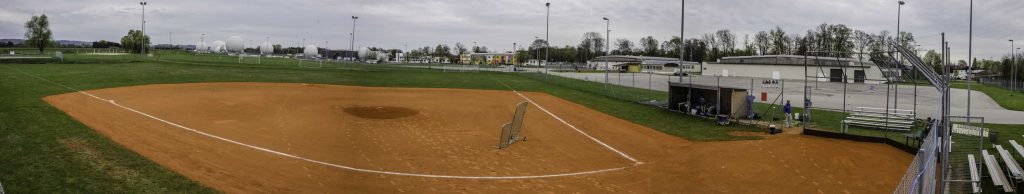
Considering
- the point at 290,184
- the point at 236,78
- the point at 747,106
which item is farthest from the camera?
the point at 236,78

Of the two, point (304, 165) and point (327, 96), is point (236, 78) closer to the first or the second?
point (327, 96)

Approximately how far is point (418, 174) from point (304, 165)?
9.61ft

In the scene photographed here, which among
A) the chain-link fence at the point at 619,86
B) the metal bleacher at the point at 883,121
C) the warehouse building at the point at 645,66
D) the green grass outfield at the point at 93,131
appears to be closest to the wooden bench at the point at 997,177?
the metal bleacher at the point at 883,121

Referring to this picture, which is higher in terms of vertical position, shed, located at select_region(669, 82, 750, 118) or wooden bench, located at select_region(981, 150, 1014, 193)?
shed, located at select_region(669, 82, 750, 118)

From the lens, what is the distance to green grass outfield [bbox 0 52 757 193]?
11.2 m

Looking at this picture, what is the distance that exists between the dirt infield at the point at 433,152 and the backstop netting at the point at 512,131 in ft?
1.15

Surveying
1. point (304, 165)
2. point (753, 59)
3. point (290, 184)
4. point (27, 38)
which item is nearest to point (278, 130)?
point (304, 165)

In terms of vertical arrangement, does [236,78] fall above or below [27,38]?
below

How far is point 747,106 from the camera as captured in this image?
26.5 metres

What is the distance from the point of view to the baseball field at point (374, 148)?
12.6 metres

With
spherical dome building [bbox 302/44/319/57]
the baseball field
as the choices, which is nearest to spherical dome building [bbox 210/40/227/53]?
spherical dome building [bbox 302/44/319/57]

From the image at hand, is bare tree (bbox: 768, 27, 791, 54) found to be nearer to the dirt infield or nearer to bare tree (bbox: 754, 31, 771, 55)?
bare tree (bbox: 754, 31, 771, 55)

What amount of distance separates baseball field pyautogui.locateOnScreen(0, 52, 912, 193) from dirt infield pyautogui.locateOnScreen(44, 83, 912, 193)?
0.06 metres

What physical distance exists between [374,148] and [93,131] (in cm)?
800
